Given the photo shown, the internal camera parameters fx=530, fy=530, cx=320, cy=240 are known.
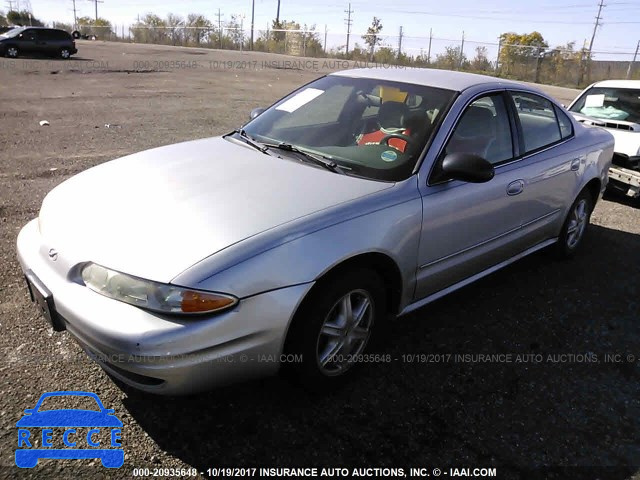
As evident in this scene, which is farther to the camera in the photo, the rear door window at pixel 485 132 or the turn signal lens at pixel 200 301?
the rear door window at pixel 485 132

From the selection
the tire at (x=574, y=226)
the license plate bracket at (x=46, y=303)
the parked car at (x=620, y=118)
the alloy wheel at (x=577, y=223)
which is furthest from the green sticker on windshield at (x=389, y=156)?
the parked car at (x=620, y=118)

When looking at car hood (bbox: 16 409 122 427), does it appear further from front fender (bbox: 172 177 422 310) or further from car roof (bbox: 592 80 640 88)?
car roof (bbox: 592 80 640 88)

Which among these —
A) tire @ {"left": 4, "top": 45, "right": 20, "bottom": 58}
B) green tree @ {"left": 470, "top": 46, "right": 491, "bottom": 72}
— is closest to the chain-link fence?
green tree @ {"left": 470, "top": 46, "right": 491, "bottom": 72}

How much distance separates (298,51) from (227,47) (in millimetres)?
10538

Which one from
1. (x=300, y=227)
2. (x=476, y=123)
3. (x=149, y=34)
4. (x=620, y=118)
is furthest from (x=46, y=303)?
(x=149, y=34)

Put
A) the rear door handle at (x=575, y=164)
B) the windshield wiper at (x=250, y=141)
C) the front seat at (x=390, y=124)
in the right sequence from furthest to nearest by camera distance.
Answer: the rear door handle at (x=575, y=164) → the windshield wiper at (x=250, y=141) → the front seat at (x=390, y=124)

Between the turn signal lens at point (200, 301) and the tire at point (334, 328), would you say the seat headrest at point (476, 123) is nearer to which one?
the tire at point (334, 328)

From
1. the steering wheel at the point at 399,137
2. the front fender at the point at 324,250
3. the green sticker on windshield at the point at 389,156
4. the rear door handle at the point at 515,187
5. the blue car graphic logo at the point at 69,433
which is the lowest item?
the blue car graphic logo at the point at 69,433

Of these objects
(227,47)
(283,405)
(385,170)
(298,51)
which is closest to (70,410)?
(283,405)

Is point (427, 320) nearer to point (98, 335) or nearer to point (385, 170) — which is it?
point (385, 170)

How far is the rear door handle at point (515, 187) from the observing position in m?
3.58

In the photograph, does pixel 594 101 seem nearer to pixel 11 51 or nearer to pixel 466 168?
pixel 466 168

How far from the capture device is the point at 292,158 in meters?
3.29

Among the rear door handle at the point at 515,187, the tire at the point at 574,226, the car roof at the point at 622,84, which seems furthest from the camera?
the car roof at the point at 622,84
